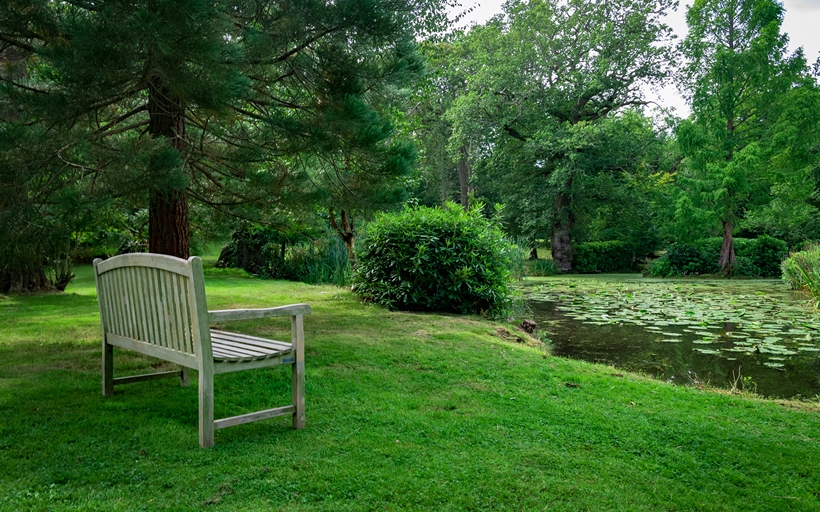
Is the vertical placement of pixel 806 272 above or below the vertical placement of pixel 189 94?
below

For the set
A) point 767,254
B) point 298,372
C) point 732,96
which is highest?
point 732,96

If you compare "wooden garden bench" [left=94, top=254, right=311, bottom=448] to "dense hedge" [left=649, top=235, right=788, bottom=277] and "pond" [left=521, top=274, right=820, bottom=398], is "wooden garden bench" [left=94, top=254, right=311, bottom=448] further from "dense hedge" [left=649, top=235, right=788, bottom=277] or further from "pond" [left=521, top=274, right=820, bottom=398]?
"dense hedge" [left=649, top=235, right=788, bottom=277]

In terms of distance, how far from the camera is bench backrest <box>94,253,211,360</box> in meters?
2.77

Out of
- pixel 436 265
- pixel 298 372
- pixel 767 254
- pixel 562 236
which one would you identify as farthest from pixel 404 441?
pixel 562 236

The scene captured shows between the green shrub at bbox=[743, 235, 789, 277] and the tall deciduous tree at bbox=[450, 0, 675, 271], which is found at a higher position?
the tall deciduous tree at bbox=[450, 0, 675, 271]

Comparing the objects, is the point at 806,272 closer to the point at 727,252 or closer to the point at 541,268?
the point at 727,252

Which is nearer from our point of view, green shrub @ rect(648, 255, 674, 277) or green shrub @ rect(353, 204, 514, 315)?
green shrub @ rect(353, 204, 514, 315)

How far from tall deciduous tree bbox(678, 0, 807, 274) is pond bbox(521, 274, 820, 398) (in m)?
7.53

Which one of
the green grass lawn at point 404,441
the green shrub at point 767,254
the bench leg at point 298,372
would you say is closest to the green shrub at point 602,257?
the green shrub at point 767,254

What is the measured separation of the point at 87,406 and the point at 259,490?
1.81 meters

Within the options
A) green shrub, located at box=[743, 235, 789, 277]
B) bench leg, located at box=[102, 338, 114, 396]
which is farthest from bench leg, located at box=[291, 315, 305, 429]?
green shrub, located at box=[743, 235, 789, 277]

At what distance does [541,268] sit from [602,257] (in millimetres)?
3744

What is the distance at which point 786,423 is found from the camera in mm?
3584

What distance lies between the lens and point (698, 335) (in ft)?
24.4
